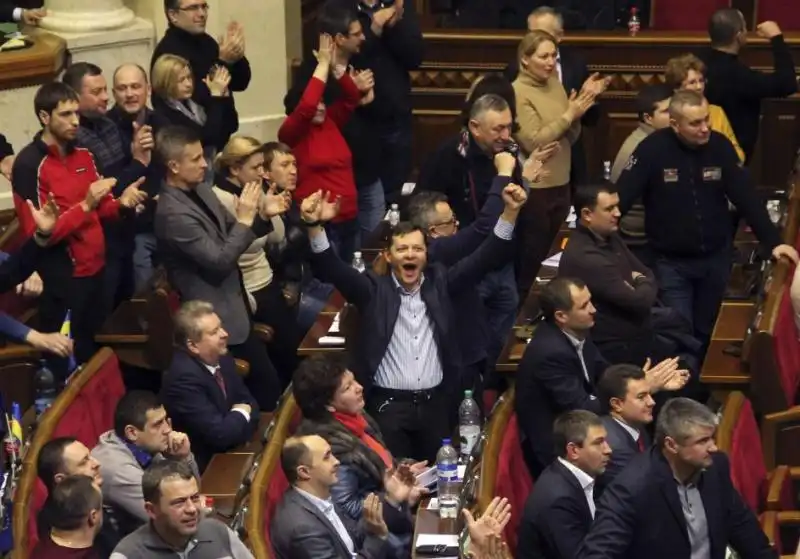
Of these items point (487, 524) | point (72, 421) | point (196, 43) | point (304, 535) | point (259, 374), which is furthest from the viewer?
point (196, 43)

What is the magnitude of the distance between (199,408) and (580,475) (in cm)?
148

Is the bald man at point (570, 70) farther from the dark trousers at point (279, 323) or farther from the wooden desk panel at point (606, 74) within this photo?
the dark trousers at point (279, 323)

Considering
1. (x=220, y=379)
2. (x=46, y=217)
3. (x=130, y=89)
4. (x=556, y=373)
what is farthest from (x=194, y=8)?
(x=556, y=373)

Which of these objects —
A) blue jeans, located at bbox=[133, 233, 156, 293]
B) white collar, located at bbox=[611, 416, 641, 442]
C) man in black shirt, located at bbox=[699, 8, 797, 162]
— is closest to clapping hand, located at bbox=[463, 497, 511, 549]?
white collar, located at bbox=[611, 416, 641, 442]

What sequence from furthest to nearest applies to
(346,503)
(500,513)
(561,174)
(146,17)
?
(146,17), (561,174), (346,503), (500,513)

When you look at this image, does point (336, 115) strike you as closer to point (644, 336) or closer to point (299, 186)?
point (299, 186)

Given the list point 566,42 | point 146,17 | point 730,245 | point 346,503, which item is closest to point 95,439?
point 346,503

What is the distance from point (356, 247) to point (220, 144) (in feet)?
2.59

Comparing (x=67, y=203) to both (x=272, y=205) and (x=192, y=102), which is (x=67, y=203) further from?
(x=192, y=102)

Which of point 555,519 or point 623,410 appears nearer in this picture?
point 555,519

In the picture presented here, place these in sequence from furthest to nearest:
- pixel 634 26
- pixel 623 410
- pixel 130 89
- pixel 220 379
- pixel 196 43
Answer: pixel 634 26, pixel 196 43, pixel 130 89, pixel 220 379, pixel 623 410

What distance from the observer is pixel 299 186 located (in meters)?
8.35

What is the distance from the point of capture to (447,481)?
20.2 feet

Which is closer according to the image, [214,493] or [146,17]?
[214,493]
